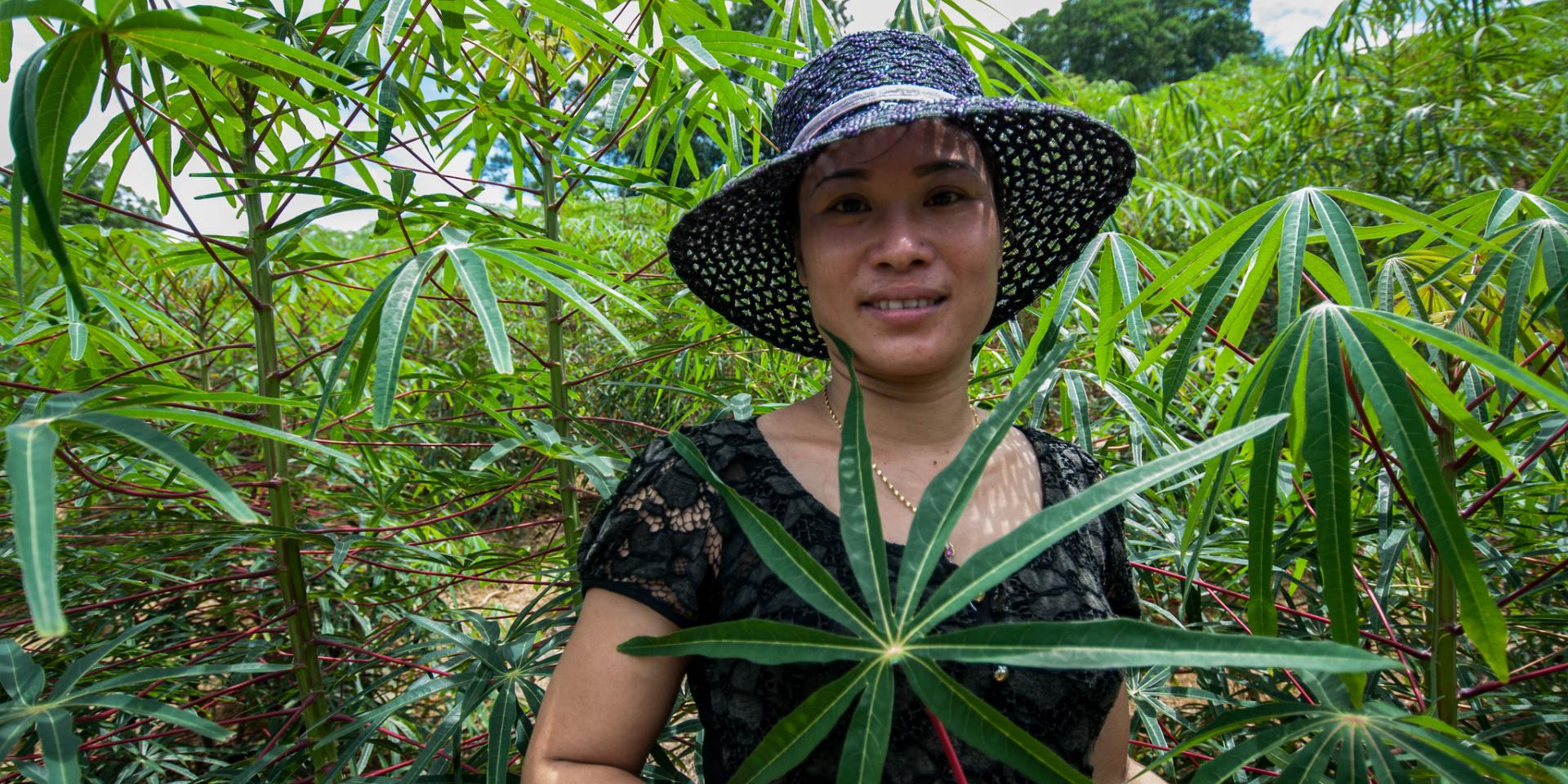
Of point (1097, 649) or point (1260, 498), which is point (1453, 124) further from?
point (1097, 649)

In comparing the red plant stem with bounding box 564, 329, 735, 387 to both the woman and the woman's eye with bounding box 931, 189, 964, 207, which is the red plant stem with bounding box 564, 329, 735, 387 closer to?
the woman

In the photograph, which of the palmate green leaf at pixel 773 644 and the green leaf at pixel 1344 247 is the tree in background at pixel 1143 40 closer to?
the green leaf at pixel 1344 247

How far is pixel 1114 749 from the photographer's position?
2.73 feet

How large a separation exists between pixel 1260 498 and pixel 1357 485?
844 millimetres

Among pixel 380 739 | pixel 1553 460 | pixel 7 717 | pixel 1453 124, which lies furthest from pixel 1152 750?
pixel 1453 124

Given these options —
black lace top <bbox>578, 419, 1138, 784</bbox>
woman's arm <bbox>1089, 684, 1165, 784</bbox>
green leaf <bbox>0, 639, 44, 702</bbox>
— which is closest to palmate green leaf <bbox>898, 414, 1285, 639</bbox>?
black lace top <bbox>578, 419, 1138, 784</bbox>

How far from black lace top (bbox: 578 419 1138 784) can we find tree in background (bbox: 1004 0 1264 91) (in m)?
22.7

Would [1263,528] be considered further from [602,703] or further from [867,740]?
[602,703]

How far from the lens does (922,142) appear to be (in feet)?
2.28

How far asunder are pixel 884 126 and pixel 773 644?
15.8 inches

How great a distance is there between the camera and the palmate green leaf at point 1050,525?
0.42 metres

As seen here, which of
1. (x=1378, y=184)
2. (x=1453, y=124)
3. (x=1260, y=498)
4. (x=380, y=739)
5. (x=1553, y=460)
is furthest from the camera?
(x=1378, y=184)

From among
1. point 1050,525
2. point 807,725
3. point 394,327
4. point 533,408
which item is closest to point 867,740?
point 807,725

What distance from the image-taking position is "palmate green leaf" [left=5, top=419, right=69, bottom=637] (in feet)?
1.13
